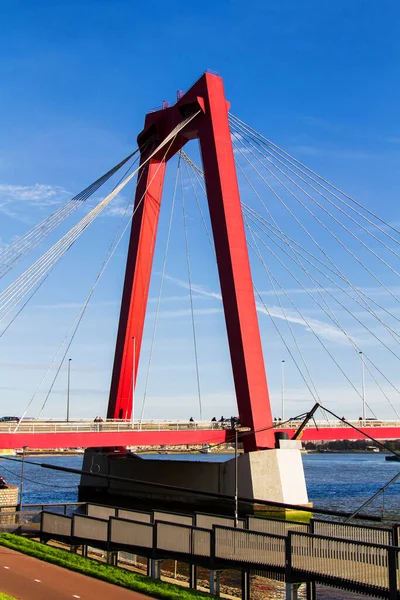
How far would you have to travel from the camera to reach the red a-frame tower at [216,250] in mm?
35125

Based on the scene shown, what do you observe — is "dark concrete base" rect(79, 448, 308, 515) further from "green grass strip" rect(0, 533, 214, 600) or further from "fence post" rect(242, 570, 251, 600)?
"fence post" rect(242, 570, 251, 600)

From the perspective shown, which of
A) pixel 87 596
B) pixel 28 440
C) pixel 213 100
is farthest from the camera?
pixel 213 100

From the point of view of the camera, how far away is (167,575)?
19.6m

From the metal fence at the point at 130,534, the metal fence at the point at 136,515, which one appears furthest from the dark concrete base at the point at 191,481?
the metal fence at the point at 130,534

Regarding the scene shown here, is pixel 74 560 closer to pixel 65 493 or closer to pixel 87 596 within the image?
pixel 87 596

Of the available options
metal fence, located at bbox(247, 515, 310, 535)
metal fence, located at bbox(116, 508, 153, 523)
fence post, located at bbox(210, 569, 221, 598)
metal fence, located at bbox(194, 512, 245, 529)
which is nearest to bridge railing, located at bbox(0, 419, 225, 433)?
metal fence, located at bbox(116, 508, 153, 523)

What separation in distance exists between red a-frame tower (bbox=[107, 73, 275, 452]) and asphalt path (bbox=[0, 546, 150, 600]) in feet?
63.7

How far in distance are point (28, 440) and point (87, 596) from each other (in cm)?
1791

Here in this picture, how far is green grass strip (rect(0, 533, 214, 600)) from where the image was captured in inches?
529

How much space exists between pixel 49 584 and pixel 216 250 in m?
24.2

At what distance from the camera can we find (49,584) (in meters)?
14.0

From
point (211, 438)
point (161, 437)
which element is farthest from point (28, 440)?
point (211, 438)

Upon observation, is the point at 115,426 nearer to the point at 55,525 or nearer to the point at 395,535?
the point at 55,525

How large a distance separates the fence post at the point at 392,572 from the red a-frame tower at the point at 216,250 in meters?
21.5
